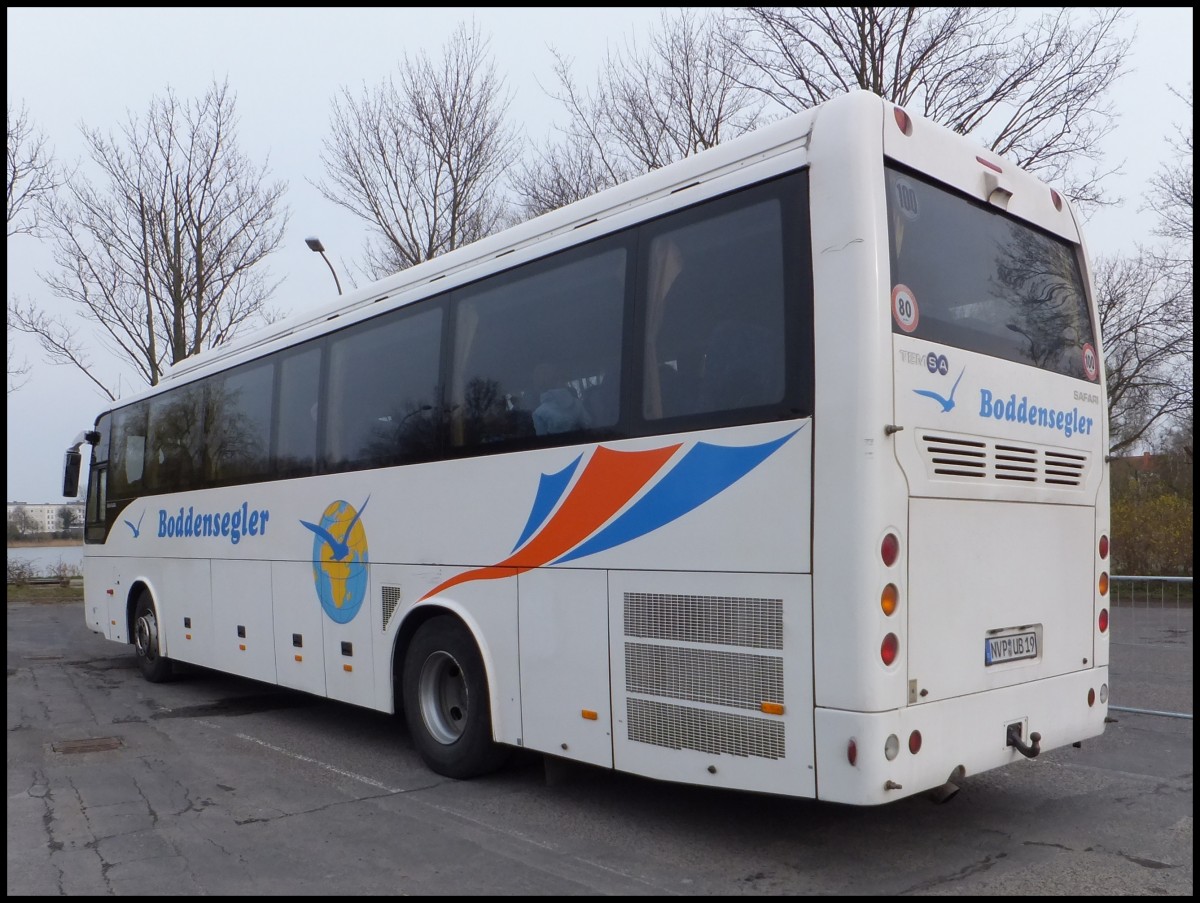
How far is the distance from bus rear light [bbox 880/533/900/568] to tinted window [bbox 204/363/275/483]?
648 cm

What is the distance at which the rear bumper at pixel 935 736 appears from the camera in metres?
4.54

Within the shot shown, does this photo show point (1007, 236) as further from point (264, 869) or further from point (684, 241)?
point (264, 869)

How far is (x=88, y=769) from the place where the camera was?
745 centimetres

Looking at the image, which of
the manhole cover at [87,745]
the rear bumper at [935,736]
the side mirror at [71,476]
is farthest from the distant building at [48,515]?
the rear bumper at [935,736]

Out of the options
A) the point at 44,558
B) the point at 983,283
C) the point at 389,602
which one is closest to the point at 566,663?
the point at 389,602

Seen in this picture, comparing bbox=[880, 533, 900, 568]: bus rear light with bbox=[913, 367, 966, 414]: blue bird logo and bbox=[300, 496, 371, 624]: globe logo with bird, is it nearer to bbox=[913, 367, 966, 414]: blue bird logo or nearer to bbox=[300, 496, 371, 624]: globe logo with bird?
bbox=[913, 367, 966, 414]: blue bird logo

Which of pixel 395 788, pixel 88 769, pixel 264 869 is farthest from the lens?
pixel 88 769

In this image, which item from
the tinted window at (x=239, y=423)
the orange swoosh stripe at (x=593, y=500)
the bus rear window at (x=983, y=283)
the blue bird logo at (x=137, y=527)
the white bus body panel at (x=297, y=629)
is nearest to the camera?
the bus rear window at (x=983, y=283)

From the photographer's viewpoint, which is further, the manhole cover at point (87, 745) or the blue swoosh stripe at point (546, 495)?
the manhole cover at point (87, 745)

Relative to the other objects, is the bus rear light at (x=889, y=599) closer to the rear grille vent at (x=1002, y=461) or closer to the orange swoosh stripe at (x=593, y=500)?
the rear grille vent at (x=1002, y=461)

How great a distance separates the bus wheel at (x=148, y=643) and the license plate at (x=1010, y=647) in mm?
9593

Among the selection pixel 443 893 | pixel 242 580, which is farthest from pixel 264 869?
pixel 242 580

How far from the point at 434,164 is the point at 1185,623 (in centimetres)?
1916

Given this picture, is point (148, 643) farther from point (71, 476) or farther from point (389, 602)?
point (389, 602)
